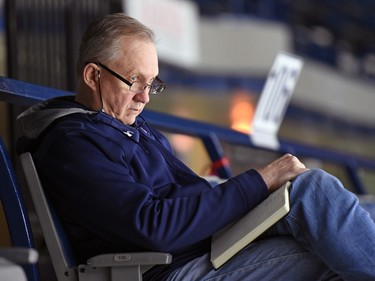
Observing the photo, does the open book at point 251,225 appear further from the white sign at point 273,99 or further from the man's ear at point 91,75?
the white sign at point 273,99

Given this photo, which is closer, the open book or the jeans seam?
the open book

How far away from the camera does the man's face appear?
2.61m

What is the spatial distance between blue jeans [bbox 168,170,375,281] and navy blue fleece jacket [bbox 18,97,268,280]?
0.33 ft

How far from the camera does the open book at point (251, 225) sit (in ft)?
7.64

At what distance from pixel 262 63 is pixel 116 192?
1606 centimetres

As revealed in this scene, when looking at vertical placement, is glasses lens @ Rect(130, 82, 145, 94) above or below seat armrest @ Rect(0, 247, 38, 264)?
below

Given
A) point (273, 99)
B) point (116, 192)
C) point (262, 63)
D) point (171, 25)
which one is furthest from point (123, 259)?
point (262, 63)

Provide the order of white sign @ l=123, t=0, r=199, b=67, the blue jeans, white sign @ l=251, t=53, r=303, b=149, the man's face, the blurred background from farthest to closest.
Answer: the blurred background
white sign @ l=123, t=0, r=199, b=67
white sign @ l=251, t=53, r=303, b=149
the man's face
the blue jeans

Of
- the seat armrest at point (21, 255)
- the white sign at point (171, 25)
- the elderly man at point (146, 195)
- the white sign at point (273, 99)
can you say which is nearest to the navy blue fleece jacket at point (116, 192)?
the elderly man at point (146, 195)

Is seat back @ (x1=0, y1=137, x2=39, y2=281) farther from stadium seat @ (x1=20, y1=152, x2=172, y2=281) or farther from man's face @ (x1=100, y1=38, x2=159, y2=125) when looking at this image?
man's face @ (x1=100, y1=38, x2=159, y2=125)

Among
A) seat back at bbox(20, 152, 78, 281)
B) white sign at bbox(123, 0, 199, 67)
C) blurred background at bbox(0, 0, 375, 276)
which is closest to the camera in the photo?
seat back at bbox(20, 152, 78, 281)

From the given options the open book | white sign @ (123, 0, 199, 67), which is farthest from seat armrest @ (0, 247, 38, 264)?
white sign @ (123, 0, 199, 67)

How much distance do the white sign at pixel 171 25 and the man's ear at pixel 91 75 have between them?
216 inches

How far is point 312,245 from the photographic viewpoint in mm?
2361
